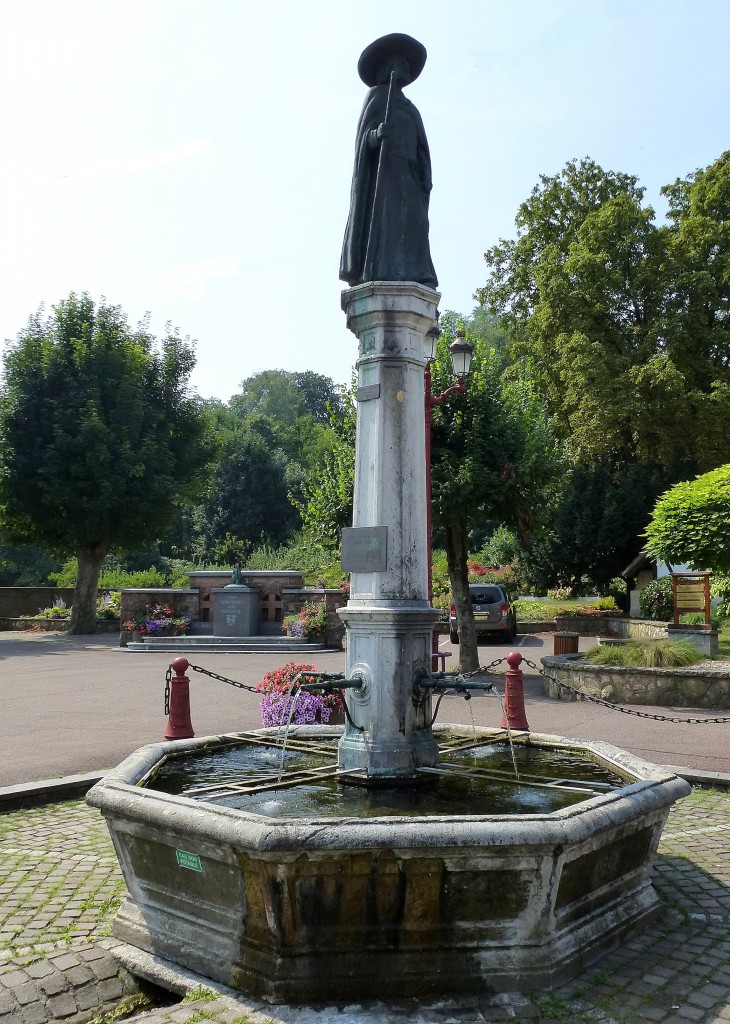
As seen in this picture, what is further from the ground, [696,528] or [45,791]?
[696,528]

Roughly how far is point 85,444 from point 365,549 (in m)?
23.8

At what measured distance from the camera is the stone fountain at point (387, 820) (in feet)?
12.1

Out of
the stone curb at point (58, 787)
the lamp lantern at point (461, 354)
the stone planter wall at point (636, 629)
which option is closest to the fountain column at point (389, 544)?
the stone curb at point (58, 787)

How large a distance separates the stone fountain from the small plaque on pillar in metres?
0.01

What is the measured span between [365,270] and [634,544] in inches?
1020

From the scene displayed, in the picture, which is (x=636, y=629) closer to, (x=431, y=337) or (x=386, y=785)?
(x=431, y=337)

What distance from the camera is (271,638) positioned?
22.8 metres

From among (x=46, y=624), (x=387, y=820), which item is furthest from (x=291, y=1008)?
(x=46, y=624)

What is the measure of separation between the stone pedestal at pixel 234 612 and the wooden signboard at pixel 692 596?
1154 centimetres

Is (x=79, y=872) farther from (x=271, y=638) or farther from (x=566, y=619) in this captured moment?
(x=566, y=619)

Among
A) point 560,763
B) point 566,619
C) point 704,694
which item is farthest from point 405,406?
point 566,619

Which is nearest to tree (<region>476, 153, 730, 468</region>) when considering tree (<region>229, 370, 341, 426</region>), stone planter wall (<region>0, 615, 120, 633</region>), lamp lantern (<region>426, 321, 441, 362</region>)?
stone planter wall (<region>0, 615, 120, 633</region>)

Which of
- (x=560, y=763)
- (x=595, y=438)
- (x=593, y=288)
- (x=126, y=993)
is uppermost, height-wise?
(x=593, y=288)

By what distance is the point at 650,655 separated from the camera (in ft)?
45.2
